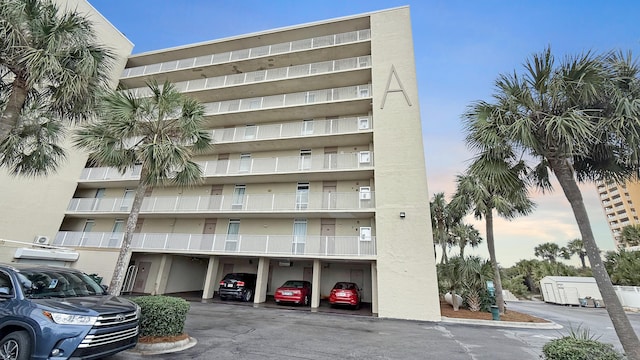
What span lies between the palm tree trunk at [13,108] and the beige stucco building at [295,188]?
9442 millimetres

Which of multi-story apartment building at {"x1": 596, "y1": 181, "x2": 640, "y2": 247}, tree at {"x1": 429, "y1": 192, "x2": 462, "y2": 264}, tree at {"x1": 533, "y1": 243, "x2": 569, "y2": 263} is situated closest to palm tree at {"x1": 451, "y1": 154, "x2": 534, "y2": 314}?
tree at {"x1": 429, "y1": 192, "x2": 462, "y2": 264}

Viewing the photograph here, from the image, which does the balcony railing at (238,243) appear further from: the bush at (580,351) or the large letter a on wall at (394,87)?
the bush at (580,351)

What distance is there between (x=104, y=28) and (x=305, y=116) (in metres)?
18.6

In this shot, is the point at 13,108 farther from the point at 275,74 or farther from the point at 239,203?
the point at 275,74

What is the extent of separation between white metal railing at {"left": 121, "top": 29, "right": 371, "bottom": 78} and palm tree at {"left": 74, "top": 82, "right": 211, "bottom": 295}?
12.1 meters

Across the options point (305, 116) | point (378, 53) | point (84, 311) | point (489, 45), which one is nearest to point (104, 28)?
point (305, 116)

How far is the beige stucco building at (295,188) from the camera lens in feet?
42.2

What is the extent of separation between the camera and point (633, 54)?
5.00 meters

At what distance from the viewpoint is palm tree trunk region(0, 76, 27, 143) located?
633 cm

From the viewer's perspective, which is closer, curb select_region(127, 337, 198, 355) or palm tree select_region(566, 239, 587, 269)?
curb select_region(127, 337, 198, 355)

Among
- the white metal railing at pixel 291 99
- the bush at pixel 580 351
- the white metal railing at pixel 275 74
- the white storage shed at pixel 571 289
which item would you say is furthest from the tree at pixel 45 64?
the white storage shed at pixel 571 289

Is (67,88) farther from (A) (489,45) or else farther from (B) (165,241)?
(A) (489,45)

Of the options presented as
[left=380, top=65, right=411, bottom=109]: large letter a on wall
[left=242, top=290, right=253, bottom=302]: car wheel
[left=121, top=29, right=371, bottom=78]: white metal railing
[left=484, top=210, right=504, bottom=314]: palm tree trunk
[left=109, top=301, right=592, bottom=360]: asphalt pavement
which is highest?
[left=121, top=29, right=371, bottom=78]: white metal railing

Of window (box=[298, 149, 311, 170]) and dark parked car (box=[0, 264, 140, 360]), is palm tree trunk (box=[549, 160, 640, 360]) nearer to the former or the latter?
dark parked car (box=[0, 264, 140, 360])
